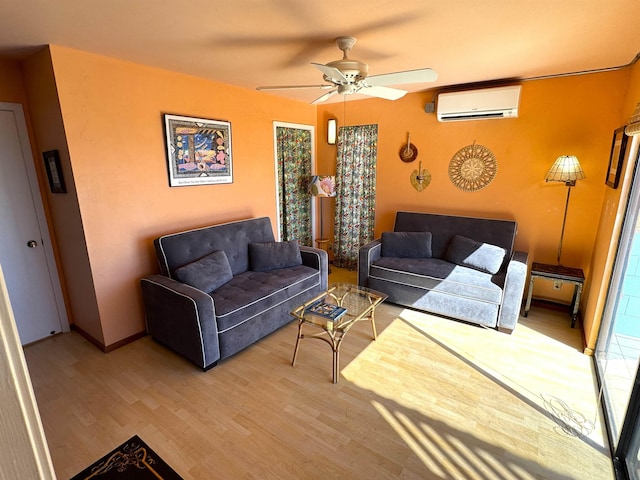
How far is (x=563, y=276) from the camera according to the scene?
3.08m

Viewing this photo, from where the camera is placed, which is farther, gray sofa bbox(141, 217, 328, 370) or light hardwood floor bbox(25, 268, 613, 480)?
gray sofa bbox(141, 217, 328, 370)

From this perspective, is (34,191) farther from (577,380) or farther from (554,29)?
(577,380)

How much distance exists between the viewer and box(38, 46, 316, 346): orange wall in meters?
2.43

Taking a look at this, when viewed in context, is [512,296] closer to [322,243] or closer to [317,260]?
[317,260]

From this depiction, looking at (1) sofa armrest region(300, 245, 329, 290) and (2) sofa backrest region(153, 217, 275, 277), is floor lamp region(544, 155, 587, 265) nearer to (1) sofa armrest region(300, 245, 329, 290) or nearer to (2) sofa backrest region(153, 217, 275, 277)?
(1) sofa armrest region(300, 245, 329, 290)

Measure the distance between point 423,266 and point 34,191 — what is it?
3747 millimetres

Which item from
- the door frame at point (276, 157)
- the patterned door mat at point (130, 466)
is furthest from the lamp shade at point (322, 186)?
the patterned door mat at point (130, 466)

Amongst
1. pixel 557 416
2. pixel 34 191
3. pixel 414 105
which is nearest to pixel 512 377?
pixel 557 416

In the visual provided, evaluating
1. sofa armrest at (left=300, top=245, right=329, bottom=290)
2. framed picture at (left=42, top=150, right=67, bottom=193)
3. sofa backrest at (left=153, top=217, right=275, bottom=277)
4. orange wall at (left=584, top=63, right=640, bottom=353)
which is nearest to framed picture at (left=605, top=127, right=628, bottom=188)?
orange wall at (left=584, top=63, right=640, bottom=353)

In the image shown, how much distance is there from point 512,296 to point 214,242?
2.89 metres

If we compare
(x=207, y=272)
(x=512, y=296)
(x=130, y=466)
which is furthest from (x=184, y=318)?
(x=512, y=296)

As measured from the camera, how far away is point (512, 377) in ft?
8.00

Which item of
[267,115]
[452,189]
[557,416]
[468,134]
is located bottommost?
[557,416]

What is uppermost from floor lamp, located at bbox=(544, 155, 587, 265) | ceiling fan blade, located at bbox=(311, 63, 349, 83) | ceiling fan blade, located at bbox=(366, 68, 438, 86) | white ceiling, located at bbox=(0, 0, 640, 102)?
white ceiling, located at bbox=(0, 0, 640, 102)
